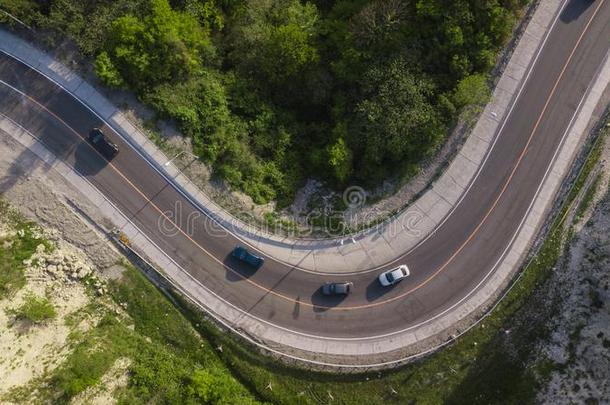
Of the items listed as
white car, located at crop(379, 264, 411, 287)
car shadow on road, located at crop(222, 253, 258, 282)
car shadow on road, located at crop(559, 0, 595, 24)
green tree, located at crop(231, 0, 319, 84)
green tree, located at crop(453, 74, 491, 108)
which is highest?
car shadow on road, located at crop(559, 0, 595, 24)

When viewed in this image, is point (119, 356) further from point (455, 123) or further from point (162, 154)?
point (455, 123)

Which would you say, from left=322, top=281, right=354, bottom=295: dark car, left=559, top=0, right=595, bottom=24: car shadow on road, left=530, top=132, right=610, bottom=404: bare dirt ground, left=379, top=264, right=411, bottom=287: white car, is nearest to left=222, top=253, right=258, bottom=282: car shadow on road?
left=322, top=281, right=354, bottom=295: dark car

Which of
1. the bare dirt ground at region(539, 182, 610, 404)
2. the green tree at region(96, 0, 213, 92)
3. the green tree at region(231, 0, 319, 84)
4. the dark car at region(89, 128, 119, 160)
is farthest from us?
the green tree at region(231, 0, 319, 84)

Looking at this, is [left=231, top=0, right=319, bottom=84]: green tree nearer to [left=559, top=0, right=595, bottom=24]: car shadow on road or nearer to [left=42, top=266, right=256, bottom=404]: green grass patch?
[left=42, top=266, right=256, bottom=404]: green grass patch

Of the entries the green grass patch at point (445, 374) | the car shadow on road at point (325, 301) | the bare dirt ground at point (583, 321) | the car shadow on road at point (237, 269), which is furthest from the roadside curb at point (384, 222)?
the bare dirt ground at point (583, 321)

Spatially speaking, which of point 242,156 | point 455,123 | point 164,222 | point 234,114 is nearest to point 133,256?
point 164,222

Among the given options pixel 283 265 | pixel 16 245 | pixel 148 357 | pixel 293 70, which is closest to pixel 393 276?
pixel 283 265

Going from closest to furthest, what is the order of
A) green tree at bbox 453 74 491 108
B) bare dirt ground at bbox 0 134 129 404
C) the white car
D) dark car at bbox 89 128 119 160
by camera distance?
bare dirt ground at bbox 0 134 129 404, green tree at bbox 453 74 491 108, the white car, dark car at bbox 89 128 119 160
